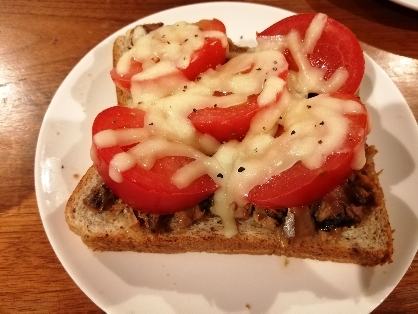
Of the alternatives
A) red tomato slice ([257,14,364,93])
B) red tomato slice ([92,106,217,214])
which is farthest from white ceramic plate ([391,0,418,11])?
red tomato slice ([92,106,217,214])

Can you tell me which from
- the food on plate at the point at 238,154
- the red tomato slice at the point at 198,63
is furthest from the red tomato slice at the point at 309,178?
the red tomato slice at the point at 198,63

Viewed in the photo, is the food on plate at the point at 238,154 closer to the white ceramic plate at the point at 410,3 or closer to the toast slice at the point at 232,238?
the toast slice at the point at 232,238

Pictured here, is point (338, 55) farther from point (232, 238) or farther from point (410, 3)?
point (232, 238)

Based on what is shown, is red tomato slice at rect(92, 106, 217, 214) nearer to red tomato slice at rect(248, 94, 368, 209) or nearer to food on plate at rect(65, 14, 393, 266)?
food on plate at rect(65, 14, 393, 266)

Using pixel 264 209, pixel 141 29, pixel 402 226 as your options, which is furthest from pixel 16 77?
pixel 402 226

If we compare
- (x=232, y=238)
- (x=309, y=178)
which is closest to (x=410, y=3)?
(x=309, y=178)

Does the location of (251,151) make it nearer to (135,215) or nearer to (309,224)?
(309,224)

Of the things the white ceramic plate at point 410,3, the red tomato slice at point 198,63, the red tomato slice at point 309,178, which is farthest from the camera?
the white ceramic plate at point 410,3
